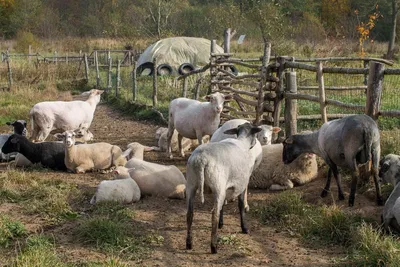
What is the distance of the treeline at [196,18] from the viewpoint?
116 ft

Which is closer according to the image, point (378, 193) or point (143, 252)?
point (143, 252)

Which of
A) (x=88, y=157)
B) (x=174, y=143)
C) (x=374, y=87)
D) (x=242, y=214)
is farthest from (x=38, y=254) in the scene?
(x=174, y=143)

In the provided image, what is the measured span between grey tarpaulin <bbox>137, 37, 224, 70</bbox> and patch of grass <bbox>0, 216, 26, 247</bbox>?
20627 millimetres

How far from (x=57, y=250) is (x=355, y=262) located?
2.89m

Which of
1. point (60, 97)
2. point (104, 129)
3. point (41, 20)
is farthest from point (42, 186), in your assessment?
point (41, 20)

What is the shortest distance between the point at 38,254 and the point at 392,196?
370 cm

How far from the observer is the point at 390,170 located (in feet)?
22.0

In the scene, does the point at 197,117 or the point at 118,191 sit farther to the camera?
the point at 197,117

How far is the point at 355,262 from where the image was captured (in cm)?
499

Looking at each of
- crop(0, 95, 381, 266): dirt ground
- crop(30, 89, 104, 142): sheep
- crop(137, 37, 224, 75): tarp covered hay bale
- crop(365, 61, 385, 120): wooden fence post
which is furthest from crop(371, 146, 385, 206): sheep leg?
crop(137, 37, 224, 75): tarp covered hay bale

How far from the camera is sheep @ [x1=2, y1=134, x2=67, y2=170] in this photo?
9359 millimetres

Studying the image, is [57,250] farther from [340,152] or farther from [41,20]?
[41,20]

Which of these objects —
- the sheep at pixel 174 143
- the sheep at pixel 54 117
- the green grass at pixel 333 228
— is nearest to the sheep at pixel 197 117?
the sheep at pixel 174 143

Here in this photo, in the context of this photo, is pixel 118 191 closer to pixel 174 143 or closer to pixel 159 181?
pixel 159 181
